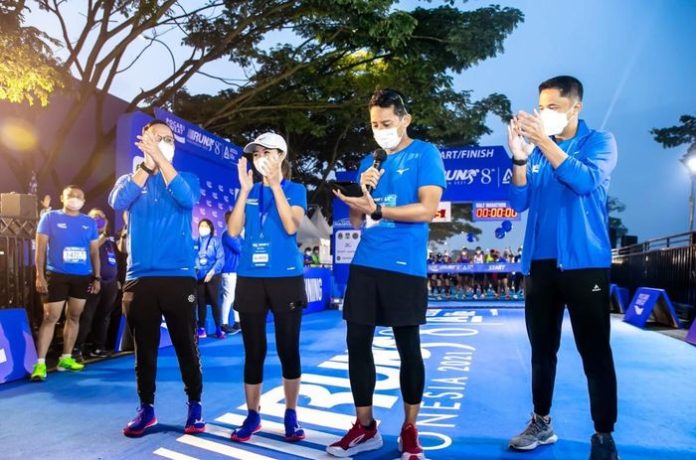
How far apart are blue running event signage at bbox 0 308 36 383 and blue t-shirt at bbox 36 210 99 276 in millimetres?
556

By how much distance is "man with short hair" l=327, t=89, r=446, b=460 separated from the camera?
9.35 ft

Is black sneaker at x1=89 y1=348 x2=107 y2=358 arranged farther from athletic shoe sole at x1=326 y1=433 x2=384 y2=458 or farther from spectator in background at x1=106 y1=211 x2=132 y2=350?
athletic shoe sole at x1=326 y1=433 x2=384 y2=458

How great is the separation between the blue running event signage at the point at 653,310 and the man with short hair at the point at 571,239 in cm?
798

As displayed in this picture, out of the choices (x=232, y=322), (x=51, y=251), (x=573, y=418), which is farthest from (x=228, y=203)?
(x=573, y=418)

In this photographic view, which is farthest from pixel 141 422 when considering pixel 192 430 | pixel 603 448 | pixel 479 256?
pixel 479 256

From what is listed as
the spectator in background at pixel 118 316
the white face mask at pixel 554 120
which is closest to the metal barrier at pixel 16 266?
the spectator in background at pixel 118 316

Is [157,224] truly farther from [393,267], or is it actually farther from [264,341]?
[393,267]

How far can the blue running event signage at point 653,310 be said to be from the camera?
973cm

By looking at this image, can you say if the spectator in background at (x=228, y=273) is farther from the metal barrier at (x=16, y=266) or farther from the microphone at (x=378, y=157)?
the microphone at (x=378, y=157)

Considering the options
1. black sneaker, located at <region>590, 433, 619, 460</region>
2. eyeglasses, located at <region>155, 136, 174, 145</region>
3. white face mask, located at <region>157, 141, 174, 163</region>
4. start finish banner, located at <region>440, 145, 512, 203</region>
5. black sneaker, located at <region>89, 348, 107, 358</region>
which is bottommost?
black sneaker, located at <region>89, 348, 107, 358</region>

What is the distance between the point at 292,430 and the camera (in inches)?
127

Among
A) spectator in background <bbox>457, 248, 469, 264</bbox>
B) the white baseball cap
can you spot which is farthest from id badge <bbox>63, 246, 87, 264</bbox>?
spectator in background <bbox>457, 248, 469, 264</bbox>

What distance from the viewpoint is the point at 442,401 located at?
415cm

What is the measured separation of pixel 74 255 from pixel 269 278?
325 centimetres
